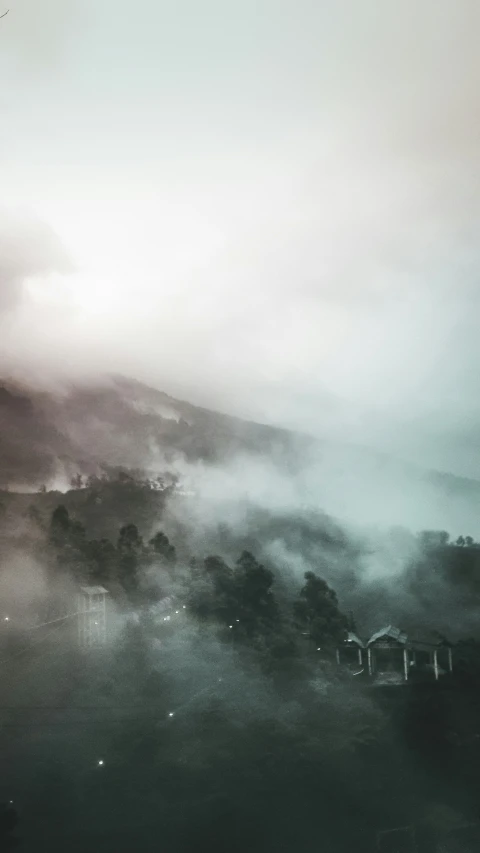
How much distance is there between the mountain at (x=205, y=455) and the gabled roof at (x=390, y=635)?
152 centimetres

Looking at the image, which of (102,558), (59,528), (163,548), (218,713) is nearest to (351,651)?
(218,713)

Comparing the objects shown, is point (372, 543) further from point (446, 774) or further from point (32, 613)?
point (32, 613)

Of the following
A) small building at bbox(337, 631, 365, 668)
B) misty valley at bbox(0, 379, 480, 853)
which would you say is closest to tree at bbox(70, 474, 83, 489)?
misty valley at bbox(0, 379, 480, 853)

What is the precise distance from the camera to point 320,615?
25.7ft

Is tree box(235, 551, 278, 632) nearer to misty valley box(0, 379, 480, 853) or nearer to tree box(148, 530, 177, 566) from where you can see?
misty valley box(0, 379, 480, 853)

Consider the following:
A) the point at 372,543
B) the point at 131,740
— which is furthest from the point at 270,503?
the point at 131,740

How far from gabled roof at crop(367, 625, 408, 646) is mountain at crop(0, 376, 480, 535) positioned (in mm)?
1523

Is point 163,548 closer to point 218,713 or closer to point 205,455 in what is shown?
point 205,455

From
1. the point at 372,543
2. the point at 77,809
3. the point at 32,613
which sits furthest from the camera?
the point at 372,543

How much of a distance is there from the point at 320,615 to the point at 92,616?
3225 millimetres

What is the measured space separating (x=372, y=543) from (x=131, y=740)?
4.25m

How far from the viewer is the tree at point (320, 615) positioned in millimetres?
7797

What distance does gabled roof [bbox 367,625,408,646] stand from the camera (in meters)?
7.77

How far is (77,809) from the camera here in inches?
252
